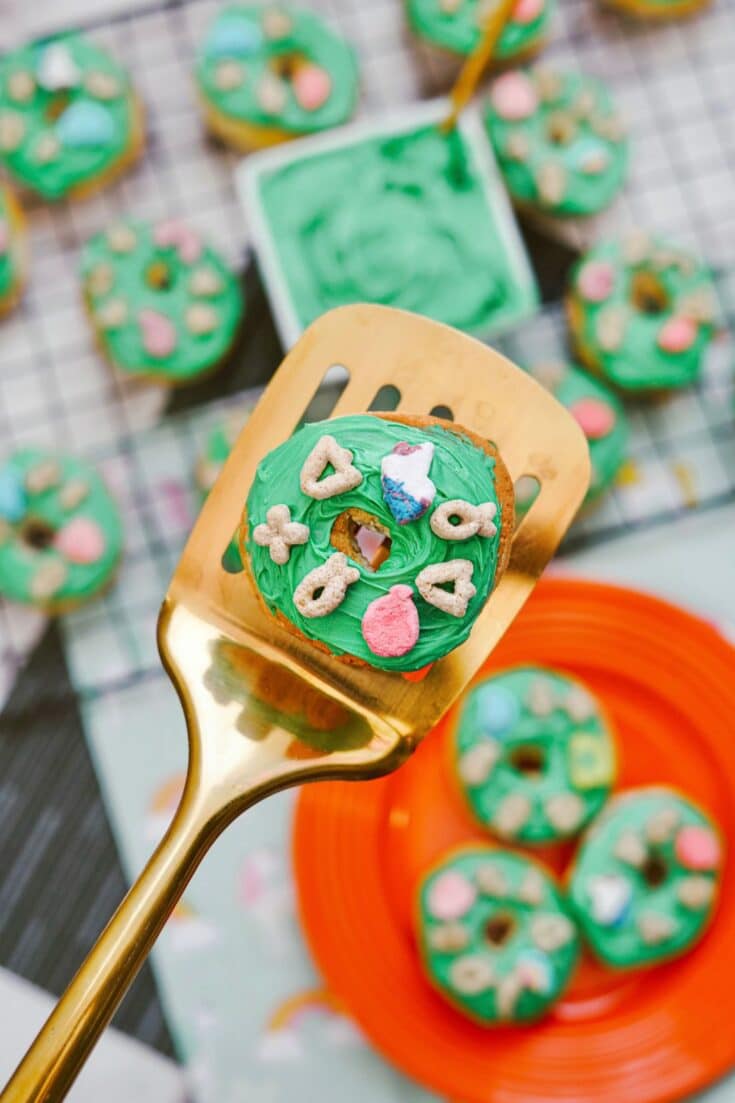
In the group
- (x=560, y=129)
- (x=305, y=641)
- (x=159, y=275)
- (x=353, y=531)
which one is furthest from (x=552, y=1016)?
(x=560, y=129)

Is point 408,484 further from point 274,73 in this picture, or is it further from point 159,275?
point 274,73

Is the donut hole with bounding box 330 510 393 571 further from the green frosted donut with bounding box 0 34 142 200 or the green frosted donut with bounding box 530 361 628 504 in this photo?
the green frosted donut with bounding box 0 34 142 200

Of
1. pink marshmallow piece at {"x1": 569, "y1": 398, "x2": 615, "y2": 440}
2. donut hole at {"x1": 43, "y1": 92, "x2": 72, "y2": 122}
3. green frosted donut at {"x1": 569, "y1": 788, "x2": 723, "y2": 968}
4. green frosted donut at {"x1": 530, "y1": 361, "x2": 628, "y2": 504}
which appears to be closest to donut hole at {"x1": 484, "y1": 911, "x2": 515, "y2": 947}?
green frosted donut at {"x1": 569, "y1": 788, "x2": 723, "y2": 968}

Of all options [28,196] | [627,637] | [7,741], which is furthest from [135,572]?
[627,637]

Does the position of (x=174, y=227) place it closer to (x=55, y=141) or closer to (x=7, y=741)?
(x=55, y=141)

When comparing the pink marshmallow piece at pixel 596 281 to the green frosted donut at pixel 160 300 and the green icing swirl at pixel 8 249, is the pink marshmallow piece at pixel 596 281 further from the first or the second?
the green icing swirl at pixel 8 249
